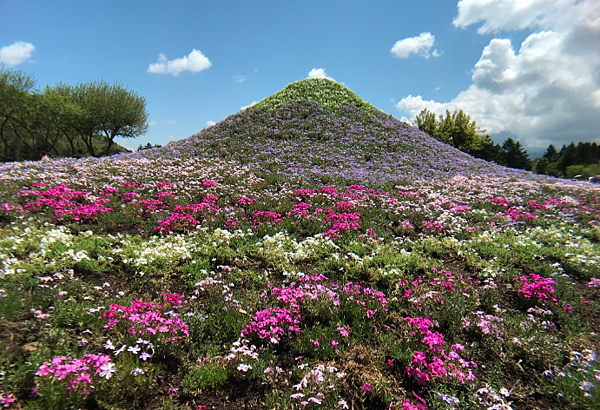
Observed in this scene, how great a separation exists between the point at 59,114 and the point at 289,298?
46853 mm

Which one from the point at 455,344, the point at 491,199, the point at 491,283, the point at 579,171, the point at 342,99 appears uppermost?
the point at 342,99

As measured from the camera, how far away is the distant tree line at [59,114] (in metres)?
37.1

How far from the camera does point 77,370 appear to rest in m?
3.40

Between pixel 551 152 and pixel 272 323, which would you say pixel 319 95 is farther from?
pixel 551 152

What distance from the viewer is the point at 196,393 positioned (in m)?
3.93

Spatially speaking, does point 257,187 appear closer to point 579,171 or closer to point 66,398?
point 66,398

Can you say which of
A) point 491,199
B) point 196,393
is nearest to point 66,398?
point 196,393

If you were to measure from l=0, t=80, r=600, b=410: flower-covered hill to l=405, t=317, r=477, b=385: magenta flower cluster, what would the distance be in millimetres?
28

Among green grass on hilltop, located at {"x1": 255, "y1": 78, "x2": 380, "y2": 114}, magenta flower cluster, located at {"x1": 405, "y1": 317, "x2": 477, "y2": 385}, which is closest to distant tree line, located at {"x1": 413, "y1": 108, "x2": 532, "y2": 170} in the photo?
green grass on hilltop, located at {"x1": 255, "y1": 78, "x2": 380, "y2": 114}

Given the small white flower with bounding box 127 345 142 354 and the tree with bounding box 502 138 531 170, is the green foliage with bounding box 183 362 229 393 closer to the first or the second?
the small white flower with bounding box 127 345 142 354

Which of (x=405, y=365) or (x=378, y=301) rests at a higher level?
(x=378, y=301)

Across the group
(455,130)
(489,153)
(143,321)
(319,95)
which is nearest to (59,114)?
(319,95)

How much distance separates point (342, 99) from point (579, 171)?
185 ft

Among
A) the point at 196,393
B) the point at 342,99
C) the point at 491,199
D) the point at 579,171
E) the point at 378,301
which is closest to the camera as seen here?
the point at 196,393
